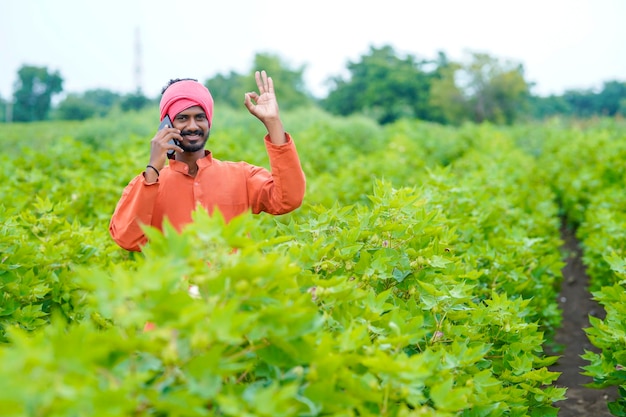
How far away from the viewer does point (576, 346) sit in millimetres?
6043

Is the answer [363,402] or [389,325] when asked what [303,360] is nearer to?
[363,402]

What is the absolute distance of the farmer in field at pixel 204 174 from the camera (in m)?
2.94

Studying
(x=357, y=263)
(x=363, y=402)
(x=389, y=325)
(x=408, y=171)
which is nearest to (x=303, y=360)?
(x=363, y=402)

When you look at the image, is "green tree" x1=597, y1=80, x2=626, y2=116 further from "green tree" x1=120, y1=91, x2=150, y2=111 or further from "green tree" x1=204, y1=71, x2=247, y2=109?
"green tree" x1=120, y1=91, x2=150, y2=111

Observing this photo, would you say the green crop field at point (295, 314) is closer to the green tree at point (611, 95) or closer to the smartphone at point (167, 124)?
the smartphone at point (167, 124)

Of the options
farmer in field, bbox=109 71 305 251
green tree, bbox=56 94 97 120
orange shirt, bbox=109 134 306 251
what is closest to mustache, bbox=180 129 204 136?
farmer in field, bbox=109 71 305 251

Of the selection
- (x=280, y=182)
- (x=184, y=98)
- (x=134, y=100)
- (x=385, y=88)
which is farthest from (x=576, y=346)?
(x=385, y=88)

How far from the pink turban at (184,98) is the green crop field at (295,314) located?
713 mm

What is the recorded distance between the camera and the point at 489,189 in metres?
6.79

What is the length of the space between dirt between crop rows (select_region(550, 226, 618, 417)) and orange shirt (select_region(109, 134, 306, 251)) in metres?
1.77

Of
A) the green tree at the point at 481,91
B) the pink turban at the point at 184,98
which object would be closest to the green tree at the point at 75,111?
the green tree at the point at 481,91

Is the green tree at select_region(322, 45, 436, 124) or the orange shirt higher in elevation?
the green tree at select_region(322, 45, 436, 124)

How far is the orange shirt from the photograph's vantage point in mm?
2873

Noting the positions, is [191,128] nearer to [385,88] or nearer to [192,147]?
[192,147]
